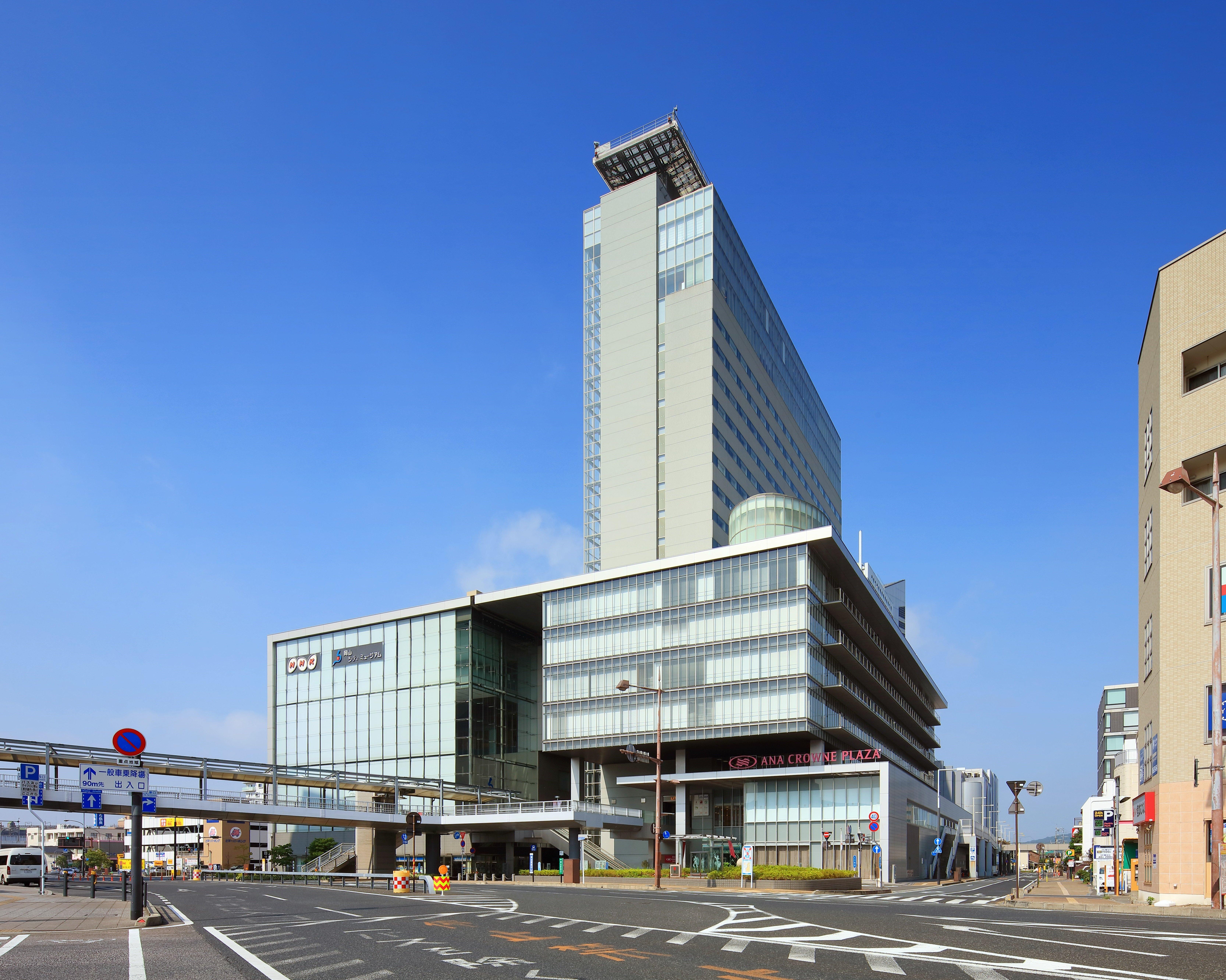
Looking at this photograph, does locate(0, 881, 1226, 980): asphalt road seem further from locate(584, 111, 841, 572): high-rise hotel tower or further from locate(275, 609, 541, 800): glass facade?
locate(584, 111, 841, 572): high-rise hotel tower

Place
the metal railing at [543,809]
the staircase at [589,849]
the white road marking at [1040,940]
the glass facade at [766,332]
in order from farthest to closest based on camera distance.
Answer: the glass facade at [766,332], the staircase at [589,849], the metal railing at [543,809], the white road marking at [1040,940]

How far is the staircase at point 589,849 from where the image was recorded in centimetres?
7300

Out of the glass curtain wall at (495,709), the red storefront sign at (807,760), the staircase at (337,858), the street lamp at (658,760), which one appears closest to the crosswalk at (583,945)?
the street lamp at (658,760)

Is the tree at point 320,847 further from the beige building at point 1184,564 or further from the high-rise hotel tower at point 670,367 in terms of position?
the beige building at point 1184,564

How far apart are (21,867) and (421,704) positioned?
118 ft

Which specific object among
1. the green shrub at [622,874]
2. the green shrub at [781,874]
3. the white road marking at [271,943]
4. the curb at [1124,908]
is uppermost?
the white road marking at [271,943]

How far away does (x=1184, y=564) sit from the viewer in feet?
115

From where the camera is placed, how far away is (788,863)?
231 feet

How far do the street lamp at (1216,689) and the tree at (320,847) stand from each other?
Result: 78323mm

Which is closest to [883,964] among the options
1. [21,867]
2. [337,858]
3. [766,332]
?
[21,867]

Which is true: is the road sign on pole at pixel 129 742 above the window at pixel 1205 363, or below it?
below

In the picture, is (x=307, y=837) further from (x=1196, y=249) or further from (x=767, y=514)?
(x=1196, y=249)

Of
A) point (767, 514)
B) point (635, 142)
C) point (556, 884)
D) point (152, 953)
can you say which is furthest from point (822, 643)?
point (635, 142)

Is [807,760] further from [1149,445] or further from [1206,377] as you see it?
[1206,377]
